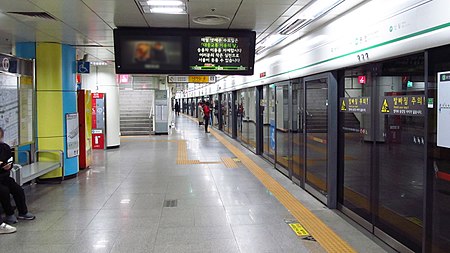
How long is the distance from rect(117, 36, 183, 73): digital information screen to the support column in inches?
96.6

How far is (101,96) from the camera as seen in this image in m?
12.1

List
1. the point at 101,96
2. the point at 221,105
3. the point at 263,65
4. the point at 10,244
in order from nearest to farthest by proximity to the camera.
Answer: the point at 10,244 < the point at 263,65 < the point at 101,96 < the point at 221,105

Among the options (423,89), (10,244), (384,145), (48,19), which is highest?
(48,19)

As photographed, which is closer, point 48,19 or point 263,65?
point 48,19

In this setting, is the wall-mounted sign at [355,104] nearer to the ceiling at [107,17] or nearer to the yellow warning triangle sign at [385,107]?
the yellow warning triangle sign at [385,107]

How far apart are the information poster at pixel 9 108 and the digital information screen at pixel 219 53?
301 cm

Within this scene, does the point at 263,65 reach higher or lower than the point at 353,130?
higher

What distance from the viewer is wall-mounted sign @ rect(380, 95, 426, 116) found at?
3.36m

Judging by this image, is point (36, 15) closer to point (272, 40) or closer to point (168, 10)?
point (168, 10)

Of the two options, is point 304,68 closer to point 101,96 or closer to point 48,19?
point 48,19

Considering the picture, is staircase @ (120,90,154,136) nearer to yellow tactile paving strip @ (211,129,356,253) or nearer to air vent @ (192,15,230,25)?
yellow tactile paving strip @ (211,129,356,253)

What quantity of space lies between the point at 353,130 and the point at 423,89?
1600 millimetres

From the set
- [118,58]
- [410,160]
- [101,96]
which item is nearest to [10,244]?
[118,58]

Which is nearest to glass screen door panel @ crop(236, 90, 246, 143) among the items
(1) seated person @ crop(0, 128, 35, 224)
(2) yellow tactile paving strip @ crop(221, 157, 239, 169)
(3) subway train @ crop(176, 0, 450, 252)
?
(2) yellow tactile paving strip @ crop(221, 157, 239, 169)
